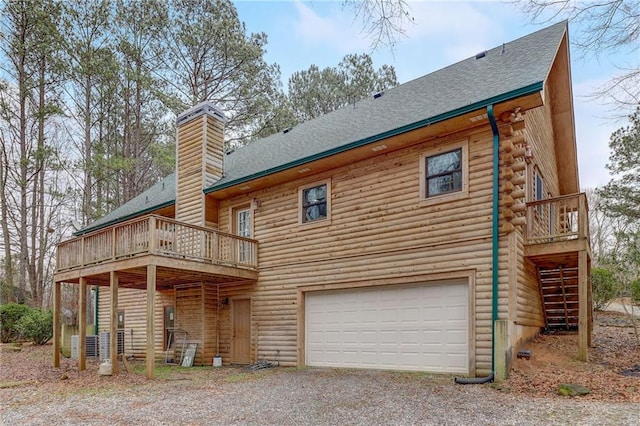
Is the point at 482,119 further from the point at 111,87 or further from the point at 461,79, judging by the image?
the point at 111,87

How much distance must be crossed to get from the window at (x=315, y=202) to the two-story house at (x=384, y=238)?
0.04 metres

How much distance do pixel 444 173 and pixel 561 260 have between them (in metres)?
3.09

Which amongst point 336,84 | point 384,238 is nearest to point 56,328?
point 384,238

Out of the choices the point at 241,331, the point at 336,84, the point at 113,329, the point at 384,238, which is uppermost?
the point at 336,84

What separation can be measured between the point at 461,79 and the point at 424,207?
3.49 metres

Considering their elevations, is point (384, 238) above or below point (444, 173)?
below

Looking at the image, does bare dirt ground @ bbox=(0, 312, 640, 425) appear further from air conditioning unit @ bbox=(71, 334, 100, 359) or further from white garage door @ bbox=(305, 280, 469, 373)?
air conditioning unit @ bbox=(71, 334, 100, 359)

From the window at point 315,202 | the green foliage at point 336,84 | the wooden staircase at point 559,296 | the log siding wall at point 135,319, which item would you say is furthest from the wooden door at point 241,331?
the green foliage at point 336,84

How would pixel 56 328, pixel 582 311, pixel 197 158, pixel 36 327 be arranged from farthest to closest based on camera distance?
pixel 36 327
pixel 197 158
pixel 56 328
pixel 582 311

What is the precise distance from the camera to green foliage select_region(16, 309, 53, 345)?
15820mm

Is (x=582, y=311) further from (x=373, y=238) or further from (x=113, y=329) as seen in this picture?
(x=113, y=329)

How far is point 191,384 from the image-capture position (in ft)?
27.5

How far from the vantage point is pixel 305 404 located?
6.27m

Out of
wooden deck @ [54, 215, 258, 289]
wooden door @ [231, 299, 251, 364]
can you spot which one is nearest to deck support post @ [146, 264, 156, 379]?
wooden deck @ [54, 215, 258, 289]
